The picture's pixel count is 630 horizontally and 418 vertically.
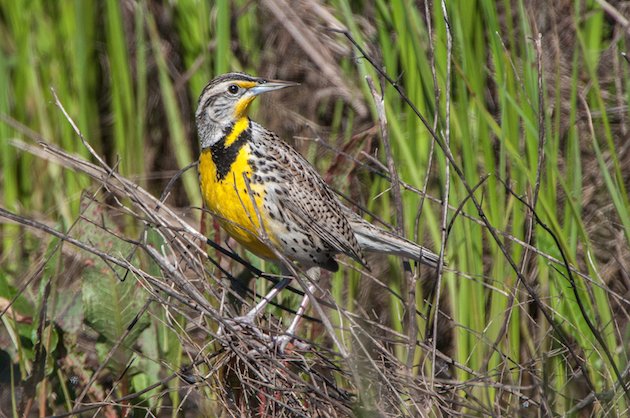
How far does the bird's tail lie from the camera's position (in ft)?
9.89

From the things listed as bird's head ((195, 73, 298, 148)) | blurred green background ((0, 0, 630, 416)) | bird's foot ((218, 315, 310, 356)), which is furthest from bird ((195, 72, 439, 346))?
bird's foot ((218, 315, 310, 356))

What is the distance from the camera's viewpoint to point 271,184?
117 inches

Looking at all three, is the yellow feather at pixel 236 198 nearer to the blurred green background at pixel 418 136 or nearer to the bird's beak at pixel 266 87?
the bird's beak at pixel 266 87

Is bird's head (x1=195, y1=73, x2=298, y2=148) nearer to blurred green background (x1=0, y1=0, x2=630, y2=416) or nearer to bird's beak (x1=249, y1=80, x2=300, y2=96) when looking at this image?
bird's beak (x1=249, y1=80, x2=300, y2=96)

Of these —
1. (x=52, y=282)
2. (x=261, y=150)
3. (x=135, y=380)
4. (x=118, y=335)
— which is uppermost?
(x=261, y=150)

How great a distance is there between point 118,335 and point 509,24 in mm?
1423

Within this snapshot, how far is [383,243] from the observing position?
3.18 m

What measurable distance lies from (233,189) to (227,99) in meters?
0.32

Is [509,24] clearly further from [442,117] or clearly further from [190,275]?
[190,275]

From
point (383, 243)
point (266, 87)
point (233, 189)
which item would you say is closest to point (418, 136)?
point (383, 243)

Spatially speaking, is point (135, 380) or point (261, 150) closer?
point (261, 150)

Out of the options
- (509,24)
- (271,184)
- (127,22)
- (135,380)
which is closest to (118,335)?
(135,380)

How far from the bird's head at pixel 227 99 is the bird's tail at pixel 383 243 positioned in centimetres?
51

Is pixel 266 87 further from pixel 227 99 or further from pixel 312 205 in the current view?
pixel 312 205
